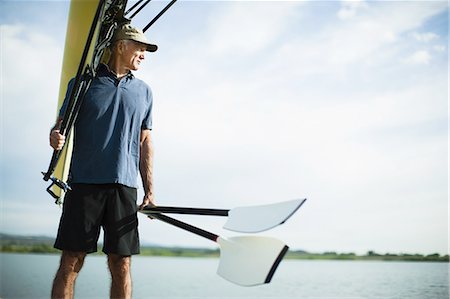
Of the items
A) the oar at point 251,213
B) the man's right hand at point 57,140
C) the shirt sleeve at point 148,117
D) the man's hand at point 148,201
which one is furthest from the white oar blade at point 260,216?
the man's right hand at point 57,140

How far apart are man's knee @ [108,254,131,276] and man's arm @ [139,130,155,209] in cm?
24

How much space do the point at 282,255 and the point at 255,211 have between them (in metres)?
0.21

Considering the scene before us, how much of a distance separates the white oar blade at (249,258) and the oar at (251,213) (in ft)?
0.18

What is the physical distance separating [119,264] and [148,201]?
0.84ft

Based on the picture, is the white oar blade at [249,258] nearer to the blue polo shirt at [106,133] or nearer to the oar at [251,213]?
the oar at [251,213]

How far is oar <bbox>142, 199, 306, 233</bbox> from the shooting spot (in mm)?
1641

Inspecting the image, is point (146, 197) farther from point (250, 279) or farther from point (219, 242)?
point (250, 279)

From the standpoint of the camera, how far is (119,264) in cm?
172

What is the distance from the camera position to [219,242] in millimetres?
1782

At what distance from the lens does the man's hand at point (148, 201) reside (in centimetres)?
185

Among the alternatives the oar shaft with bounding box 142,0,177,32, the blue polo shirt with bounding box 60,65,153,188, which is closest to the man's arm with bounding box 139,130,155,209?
the blue polo shirt with bounding box 60,65,153,188

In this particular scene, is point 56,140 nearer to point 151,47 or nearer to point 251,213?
point 151,47

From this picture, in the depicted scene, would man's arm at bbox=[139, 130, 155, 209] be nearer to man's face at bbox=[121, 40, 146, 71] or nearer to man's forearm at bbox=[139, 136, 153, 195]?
man's forearm at bbox=[139, 136, 153, 195]

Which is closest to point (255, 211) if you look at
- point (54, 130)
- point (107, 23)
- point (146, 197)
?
point (146, 197)
